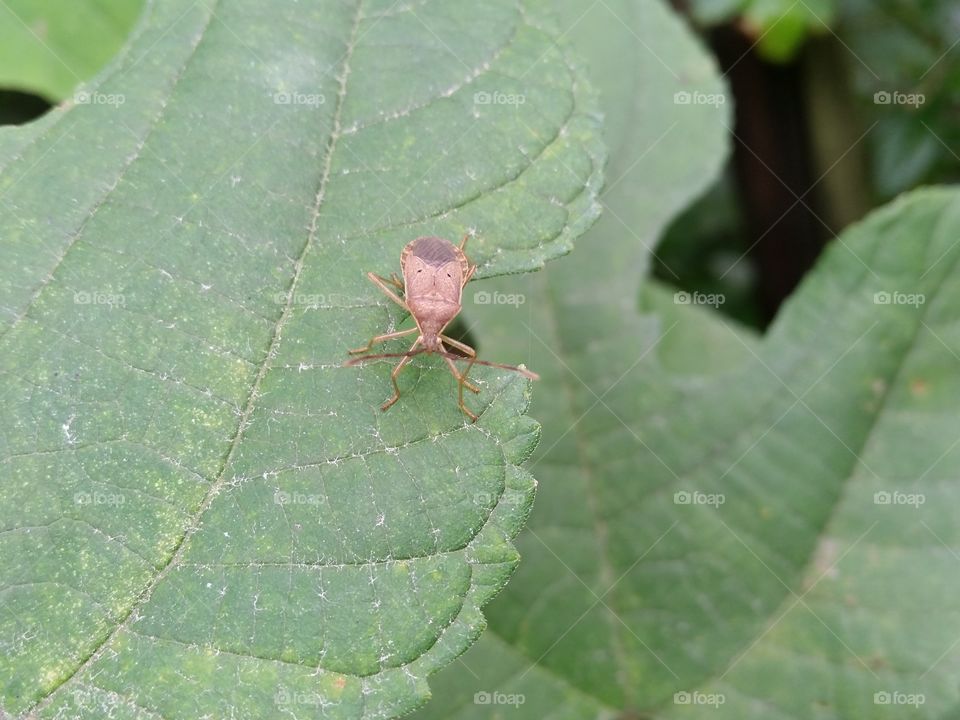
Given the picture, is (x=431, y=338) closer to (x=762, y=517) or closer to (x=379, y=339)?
(x=379, y=339)

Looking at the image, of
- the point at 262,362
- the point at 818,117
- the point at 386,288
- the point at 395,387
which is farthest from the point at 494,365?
the point at 818,117

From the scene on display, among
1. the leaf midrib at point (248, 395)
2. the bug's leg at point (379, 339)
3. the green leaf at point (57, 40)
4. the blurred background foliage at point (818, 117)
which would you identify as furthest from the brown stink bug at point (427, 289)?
the blurred background foliage at point (818, 117)

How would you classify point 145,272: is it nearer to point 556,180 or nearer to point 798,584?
point 556,180

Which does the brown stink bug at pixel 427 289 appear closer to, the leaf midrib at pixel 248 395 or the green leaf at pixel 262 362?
the green leaf at pixel 262 362

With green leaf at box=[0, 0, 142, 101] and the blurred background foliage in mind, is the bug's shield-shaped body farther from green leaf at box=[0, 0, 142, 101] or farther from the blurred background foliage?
the blurred background foliage

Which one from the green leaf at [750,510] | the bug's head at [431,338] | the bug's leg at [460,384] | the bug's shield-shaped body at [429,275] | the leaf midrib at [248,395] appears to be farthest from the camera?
the green leaf at [750,510]

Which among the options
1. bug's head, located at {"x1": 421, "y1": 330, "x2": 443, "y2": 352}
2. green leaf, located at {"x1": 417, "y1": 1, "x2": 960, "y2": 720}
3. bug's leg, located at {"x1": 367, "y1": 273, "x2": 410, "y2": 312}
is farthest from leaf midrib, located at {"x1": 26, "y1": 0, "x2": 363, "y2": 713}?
green leaf, located at {"x1": 417, "y1": 1, "x2": 960, "y2": 720}

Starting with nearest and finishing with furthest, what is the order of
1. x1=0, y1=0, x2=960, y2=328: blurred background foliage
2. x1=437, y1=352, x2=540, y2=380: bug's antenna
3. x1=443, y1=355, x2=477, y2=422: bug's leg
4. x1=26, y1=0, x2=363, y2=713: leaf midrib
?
x1=26, y1=0, x2=363, y2=713: leaf midrib
x1=443, y1=355, x2=477, y2=422: bug's leg
x1=437, y1=352, x2=540, y2=380: bug's antenna
x1=0, y1=0, x2=960, y2=328: blurred background foliage
